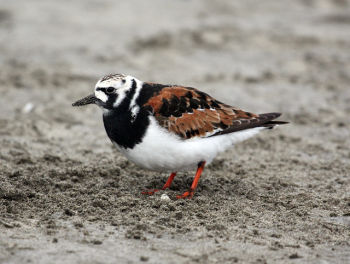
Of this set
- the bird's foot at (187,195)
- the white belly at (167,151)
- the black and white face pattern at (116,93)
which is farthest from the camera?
the bird's foot at (187,195)

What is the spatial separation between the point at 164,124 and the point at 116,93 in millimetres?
525

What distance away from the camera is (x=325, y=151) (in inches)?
280

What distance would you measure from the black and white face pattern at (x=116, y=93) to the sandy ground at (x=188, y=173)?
828 millimetres

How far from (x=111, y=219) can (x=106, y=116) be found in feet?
3.19

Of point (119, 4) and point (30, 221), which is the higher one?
point (119, 4)

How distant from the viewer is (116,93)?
5.39 metres

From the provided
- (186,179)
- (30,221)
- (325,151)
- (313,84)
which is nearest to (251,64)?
(313,84)

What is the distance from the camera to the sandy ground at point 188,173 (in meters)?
4.61

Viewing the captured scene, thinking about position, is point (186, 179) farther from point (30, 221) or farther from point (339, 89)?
point (339, 89)

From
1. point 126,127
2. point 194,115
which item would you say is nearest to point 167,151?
point 126,127

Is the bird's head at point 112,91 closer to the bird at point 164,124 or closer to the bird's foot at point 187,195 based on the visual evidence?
the bird at point 164,124

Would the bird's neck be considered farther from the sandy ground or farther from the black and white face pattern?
the sandy ground

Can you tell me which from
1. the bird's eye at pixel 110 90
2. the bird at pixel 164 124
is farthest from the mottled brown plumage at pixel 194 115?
the bird's eye at pixel 110 90

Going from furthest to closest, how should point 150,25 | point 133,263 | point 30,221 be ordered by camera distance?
1. point 150,25
2. point 30,221
3. point 133,263
